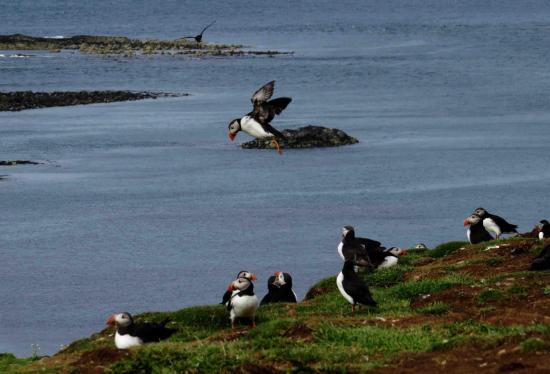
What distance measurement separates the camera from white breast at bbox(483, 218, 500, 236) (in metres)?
34.3

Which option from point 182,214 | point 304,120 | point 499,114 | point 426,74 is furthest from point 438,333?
point 426,74

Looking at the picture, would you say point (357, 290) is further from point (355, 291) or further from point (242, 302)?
point (242, 302)

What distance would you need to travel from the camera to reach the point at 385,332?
741 inches

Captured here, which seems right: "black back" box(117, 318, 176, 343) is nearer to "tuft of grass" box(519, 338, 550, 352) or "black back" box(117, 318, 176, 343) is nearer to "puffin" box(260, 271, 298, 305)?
"puffin" box(260, 271, 298, 305)

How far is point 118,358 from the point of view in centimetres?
1748

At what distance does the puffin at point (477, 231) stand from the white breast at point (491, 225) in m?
0.94

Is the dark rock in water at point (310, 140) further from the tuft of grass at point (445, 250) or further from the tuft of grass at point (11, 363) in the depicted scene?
the tuft of grass at point (11, 363)

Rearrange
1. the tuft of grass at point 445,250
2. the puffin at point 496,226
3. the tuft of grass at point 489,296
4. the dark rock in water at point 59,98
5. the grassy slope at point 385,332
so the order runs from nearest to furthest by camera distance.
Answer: the grassy slope at point 385,332 → the tuft of grass at point 489,296 → the tuft of grass at point 445,250 → the puffin at point 496,226 → the dark rock in water at point 59,98

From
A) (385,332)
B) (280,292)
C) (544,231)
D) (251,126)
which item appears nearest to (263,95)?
(251,126)

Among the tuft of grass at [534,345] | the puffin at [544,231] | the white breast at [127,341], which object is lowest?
the white breast at [127,341]

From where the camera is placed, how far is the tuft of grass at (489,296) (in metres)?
21.7

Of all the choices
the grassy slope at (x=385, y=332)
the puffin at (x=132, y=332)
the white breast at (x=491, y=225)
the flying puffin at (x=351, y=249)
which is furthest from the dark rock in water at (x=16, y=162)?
the puffin at (x=132, y=332)

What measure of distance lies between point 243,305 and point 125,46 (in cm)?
15004

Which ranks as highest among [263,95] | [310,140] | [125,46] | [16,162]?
[125,46]
